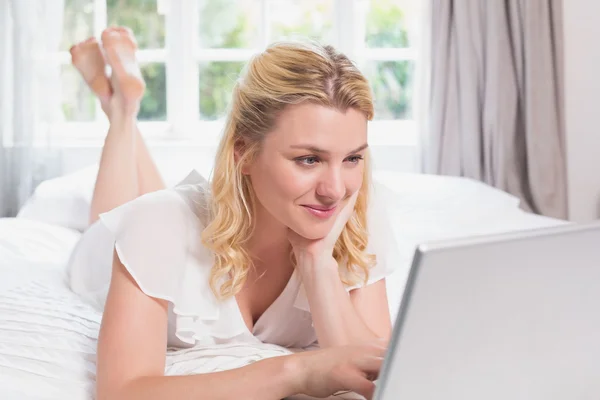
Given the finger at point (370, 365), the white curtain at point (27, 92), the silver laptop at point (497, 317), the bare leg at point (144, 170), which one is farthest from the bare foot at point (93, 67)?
the silver laptop at point (497, 317)

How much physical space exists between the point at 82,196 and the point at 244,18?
4.42 ft

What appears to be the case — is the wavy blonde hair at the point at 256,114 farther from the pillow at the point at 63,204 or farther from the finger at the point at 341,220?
the pillow at the point at 63,204

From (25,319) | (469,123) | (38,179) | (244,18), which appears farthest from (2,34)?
(25,319)

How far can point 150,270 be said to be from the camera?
133 cm

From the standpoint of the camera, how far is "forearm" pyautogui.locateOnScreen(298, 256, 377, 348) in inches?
54.9

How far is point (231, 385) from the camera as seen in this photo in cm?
116

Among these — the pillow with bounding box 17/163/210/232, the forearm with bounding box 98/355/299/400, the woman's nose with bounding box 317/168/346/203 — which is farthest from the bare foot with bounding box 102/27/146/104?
the forearm with bounding box 98/355/299/400

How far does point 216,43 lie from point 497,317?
3268mm

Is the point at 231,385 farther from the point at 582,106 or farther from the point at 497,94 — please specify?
the point at 582,106

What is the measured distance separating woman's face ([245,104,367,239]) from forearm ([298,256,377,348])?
0.08m

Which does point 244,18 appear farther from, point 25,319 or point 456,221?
point 25,319

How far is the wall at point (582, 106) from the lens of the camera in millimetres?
3688

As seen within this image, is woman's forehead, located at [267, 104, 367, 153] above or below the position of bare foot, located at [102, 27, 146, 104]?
below

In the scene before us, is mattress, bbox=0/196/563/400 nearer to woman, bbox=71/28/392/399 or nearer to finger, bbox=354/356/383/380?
woman, bbox=71/28/392/399
